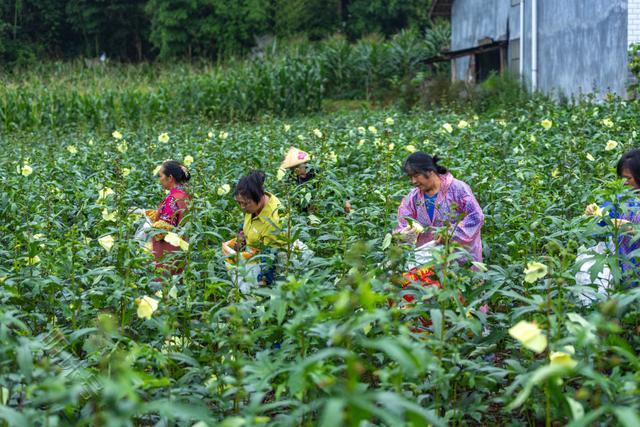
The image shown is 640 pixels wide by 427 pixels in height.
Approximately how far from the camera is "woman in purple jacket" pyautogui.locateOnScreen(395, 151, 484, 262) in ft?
16.2

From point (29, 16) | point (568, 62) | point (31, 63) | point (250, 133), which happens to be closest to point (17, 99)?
point (250, 133)

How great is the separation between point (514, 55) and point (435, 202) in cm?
1663

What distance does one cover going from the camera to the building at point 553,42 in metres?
15.2

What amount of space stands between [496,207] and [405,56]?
72.8ft

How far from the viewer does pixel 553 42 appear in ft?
59.8

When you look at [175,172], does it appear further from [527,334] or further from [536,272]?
[527,334]

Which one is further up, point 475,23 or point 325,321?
point 475,23

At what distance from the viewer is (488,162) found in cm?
727

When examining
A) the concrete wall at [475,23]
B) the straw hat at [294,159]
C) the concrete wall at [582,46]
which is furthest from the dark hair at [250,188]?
the concrete wall at [475,23]

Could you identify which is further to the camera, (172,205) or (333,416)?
(172,205)

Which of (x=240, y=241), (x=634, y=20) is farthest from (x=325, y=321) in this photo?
(x=634, y=20)

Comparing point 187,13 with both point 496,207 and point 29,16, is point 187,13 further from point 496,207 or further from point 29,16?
point 496,207

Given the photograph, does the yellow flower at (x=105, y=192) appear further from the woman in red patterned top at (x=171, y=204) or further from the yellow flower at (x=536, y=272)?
the yellow flower at (x=536, y=272)

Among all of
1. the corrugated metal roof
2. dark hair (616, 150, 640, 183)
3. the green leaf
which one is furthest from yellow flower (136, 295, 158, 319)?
the corrugated metal roof
